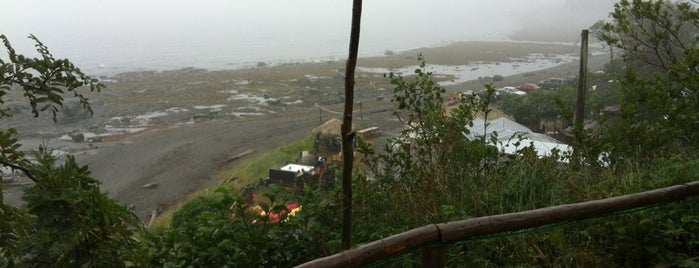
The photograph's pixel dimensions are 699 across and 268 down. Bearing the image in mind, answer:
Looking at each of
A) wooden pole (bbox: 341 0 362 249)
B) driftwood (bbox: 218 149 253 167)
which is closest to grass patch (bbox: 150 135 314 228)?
driftwood (bbox: 218 149 253 167)

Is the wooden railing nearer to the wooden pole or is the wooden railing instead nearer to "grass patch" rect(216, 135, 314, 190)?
the wooden pole

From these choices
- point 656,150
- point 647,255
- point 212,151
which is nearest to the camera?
point 647,255

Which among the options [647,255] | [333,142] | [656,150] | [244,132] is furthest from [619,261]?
[244,132]

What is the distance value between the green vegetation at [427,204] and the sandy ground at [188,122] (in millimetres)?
11092

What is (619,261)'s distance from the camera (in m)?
3.46

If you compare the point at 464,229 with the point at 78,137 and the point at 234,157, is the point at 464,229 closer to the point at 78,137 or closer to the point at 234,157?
the point at 234,157

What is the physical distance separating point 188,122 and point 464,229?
92.8 ft

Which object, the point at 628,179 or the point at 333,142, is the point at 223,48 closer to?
the point at 333,142

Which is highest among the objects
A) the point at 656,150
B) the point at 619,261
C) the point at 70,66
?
the point at 70,66

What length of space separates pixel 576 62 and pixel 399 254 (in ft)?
184

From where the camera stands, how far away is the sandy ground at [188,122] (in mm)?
20203

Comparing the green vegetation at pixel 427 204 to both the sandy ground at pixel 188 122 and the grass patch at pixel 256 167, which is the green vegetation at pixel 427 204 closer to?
the sandy ground at pixel 188 122

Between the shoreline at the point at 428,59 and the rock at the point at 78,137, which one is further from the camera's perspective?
the shoreline at the point at 428,59

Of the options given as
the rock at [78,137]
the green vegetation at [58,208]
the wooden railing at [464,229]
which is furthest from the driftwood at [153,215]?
the wooden railing at [464,229]
